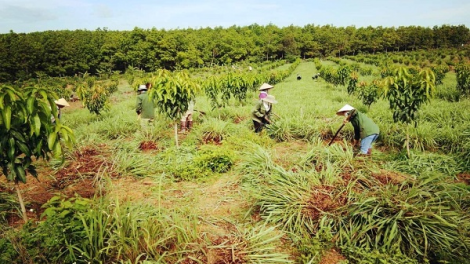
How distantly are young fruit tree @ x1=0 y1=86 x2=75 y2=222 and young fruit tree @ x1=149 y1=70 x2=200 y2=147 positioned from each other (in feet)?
11.1

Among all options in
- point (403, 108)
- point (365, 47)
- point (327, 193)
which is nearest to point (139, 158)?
point (327, 193)

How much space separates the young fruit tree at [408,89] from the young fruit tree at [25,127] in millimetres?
6139

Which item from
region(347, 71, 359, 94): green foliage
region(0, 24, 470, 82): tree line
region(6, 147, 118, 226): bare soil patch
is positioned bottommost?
region(6, 147, 118, 226): bare soil patch

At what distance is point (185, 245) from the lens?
2.97m

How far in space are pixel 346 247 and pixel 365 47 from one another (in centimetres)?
8484

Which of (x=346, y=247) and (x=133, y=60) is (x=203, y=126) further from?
(x=133, y=60)

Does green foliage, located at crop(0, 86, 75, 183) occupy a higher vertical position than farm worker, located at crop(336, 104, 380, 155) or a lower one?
higher

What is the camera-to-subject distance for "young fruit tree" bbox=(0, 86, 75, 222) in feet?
8.98

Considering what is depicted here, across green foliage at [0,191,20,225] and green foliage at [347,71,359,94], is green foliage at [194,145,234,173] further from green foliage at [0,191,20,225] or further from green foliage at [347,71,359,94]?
green foliage at [347,71,359,94]

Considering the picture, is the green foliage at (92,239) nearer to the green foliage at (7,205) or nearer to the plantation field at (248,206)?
the plantation field at (248,206)

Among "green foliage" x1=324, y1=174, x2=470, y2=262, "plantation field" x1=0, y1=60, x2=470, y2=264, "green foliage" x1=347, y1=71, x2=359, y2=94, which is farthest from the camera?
"green foliage" x1=347, y1=71, x2=359, y2=94

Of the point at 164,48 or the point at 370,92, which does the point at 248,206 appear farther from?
the point at 164,48

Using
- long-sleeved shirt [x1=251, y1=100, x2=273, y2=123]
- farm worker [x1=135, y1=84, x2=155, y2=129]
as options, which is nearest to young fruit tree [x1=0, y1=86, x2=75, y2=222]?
farm worker [x1=135, y1=84, x2=155, y2=129]

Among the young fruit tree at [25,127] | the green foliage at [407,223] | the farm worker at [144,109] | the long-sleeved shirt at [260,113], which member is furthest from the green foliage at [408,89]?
the farm worker at [144,109]
